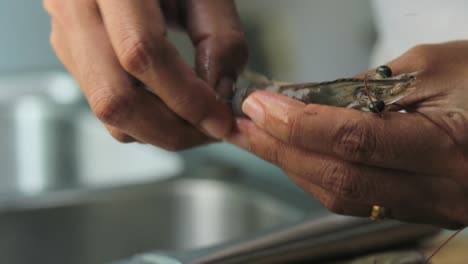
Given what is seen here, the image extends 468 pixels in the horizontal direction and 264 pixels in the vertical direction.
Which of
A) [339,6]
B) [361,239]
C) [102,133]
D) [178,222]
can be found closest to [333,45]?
[339,6]

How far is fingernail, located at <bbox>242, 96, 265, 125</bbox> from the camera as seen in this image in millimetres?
398

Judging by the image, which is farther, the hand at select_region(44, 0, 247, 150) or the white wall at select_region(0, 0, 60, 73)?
the white wall at select_region(0, 0, 60, 73)

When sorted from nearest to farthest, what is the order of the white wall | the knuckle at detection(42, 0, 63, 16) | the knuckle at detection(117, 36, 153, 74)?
the knuckle at detection(117, 36, 153, 74), the knuckle at detection(42, 0, 63, 16), the white wall

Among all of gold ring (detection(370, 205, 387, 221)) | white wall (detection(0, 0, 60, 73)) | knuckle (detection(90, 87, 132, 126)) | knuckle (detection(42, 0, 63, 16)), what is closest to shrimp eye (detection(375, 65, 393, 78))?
gold ring (detection(370, 205, 387, 221))

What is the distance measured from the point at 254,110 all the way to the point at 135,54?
10 centimetres

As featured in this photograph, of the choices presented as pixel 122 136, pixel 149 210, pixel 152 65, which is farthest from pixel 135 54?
pixel 149 210

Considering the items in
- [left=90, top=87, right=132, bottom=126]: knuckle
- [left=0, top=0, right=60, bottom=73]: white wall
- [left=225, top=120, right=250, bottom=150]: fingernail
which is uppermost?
[left=90, top=87, right=132, bottom=126]: knuckle

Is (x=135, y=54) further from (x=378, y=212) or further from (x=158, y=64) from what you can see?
(x=378, y=212)

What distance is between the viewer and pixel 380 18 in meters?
0.47

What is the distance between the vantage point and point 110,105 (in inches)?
18.3

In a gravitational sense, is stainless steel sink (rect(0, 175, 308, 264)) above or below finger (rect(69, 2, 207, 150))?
below

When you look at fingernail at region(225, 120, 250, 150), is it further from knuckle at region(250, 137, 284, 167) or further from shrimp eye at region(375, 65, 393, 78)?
shrimp eye at region(375, 65, 393, 78)

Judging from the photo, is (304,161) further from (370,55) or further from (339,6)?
(339,6)

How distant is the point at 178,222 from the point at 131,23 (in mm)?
522
